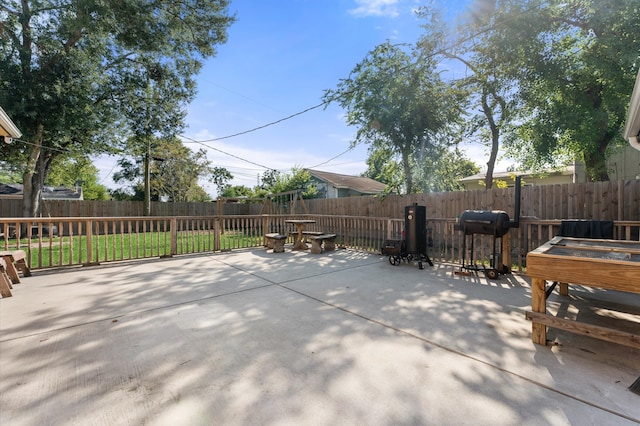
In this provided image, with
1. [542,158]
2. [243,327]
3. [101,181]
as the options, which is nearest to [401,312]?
[243,327]

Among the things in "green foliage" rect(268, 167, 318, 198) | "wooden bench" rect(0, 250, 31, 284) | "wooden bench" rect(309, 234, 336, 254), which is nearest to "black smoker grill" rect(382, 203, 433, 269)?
"wooden bench" rect(309, 234, 336, 254)


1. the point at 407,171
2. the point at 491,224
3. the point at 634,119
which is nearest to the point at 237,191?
the point at 407,171

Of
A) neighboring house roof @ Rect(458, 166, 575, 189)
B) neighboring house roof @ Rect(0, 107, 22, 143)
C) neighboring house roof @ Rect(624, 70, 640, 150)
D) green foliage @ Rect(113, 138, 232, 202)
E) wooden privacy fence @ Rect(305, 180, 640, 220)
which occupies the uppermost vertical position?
green foliage @ Rect(113, 138, 232, 202)

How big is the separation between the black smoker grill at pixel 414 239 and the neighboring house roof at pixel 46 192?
18053 millimetres

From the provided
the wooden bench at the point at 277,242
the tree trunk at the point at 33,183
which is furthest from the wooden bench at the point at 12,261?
the tree trunk at the point at 33,183

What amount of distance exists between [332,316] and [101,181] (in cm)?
4222

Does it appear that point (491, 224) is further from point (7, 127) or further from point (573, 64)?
point (7, 127)

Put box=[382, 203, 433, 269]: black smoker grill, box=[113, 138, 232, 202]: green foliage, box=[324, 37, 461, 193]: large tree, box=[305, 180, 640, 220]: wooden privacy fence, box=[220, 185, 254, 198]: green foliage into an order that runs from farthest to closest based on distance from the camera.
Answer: box=[220, 185, 254, 198]: green foliage < box=[113, 138, 232, 202]: green foliage < box=[324, 37, 461, 193]: large tree < box=[382, 203, 433, 269]: black smoker grill < box=[305, 180, 640, 220]: wooden privacy fence

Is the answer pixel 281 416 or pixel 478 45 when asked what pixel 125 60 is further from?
pixel 281 416

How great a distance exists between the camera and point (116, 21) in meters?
9.72

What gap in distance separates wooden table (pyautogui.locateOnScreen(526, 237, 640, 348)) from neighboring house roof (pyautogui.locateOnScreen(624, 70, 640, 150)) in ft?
5.22

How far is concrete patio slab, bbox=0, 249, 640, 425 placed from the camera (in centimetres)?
146

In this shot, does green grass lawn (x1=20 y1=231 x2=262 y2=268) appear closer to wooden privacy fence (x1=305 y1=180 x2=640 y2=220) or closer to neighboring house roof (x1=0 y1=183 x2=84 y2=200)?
wooden privacy fence (x1=305 y1=180 x2=640 y2=220)

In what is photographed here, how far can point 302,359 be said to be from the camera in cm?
198
